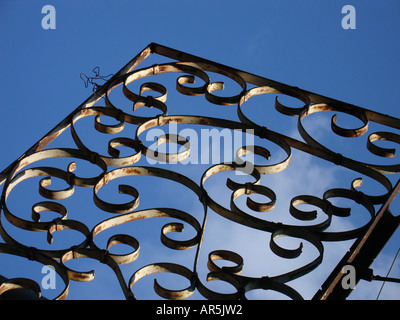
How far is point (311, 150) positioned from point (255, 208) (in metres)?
0.91

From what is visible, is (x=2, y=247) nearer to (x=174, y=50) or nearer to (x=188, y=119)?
(x=188, y=119)

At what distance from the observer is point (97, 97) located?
261 inches
